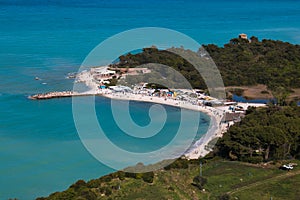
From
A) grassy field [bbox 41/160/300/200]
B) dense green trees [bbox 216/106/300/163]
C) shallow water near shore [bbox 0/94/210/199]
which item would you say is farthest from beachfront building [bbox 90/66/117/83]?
grassy field [bbox 41/160/300/200]

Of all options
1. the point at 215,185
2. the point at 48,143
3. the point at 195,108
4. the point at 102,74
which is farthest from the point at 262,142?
the point at 102,74

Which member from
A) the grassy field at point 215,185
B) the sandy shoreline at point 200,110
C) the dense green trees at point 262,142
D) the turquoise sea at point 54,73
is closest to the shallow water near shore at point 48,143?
the turquoise sea at point 54,73

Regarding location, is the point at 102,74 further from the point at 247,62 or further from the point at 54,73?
the point at 247,62

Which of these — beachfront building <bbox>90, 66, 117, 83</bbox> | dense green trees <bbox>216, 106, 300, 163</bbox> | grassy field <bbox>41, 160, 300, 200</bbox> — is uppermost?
beachfront building <bbox>90, 66, 117, 83</bbox>

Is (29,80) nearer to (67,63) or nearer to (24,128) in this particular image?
(67,63)

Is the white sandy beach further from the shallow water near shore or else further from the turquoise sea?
the turquoise sea

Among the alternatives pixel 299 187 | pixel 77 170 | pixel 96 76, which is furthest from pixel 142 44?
pixel 299 187
